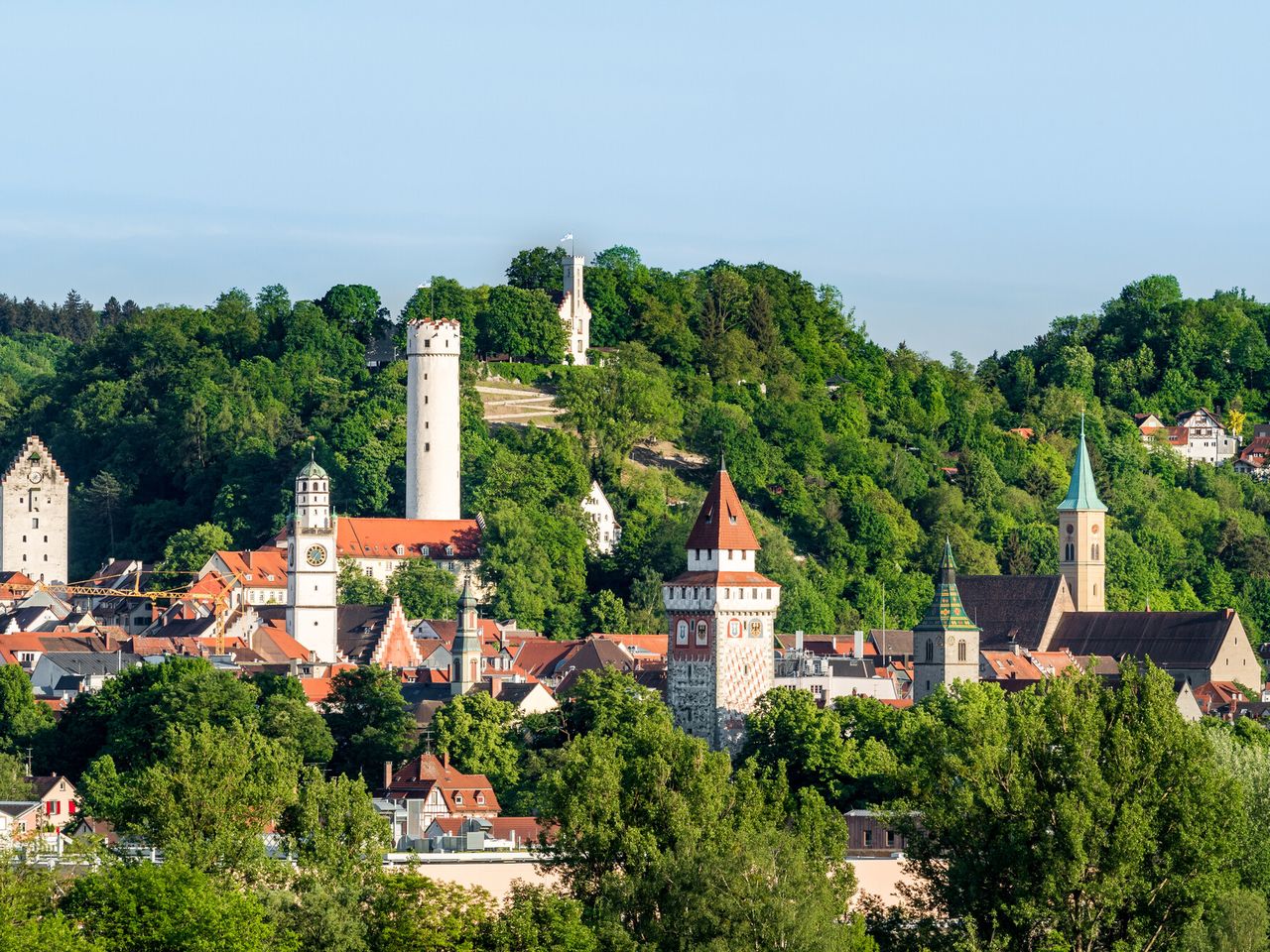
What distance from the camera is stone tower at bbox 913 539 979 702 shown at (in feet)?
300

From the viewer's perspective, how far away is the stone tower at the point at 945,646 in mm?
91312

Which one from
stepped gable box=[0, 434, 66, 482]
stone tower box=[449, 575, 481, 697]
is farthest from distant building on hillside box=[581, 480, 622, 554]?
stone tower box=[449, 575, 481, 697]

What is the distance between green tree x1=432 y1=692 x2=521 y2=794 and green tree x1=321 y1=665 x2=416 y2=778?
37.4 inches

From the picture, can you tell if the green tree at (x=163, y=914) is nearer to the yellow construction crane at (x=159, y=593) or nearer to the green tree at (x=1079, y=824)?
the green tree at (x=1079, y=824)

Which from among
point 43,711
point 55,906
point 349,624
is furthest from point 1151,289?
point 55,906

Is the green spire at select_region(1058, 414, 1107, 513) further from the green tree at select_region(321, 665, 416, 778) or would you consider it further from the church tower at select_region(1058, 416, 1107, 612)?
the green tree at select_region(321, 665, 416, 778)

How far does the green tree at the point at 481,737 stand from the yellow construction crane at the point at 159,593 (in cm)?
1602

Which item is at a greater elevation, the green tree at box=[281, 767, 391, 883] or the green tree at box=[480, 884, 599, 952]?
the green tree at box=[281, 767, 391, 883]

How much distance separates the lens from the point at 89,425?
386 ft

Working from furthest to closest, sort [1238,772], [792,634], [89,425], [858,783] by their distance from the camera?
[89,425] → [792,634] → [858,783] → [1238,772]

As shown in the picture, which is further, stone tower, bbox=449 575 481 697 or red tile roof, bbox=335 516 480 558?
red tile roof, bbox=335 516 480 558

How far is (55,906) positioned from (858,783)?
28.7 m

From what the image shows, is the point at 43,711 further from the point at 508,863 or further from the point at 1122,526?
the point at 1122,526

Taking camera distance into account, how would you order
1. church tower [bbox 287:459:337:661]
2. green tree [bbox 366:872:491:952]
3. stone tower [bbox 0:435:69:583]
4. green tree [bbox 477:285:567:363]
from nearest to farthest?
1. green tree [bbox 366:872:491:952]
2. church tower [bbox 287:459:337:661]
3. stone tower [bbox 0:435:69:583]
4. green tree [bbox 477:285:567:363]
